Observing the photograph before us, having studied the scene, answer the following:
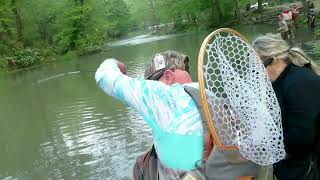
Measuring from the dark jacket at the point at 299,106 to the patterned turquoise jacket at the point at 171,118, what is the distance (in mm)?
815

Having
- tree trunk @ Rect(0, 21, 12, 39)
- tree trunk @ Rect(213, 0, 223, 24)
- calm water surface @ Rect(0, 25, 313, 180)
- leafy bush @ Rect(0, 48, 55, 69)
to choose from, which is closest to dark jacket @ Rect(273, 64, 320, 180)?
calm water surface @ Rect(0, 25, 313, 180)

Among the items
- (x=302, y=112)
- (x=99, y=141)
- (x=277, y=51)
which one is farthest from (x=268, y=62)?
(x=99, y=141)

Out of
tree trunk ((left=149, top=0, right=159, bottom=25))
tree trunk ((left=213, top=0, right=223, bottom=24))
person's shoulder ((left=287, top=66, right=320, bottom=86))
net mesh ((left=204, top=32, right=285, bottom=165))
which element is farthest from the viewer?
tree trunk ((left=149, top=0, right=159, bottom=25))

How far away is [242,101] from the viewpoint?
86.4 inches

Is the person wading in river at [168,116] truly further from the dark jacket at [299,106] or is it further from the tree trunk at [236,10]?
the tree trunk at [236,10]

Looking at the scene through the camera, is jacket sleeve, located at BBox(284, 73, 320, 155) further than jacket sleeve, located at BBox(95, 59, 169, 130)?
Yes

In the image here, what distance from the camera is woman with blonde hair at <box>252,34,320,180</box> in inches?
105

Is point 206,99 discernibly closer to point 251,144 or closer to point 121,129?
point 251,144

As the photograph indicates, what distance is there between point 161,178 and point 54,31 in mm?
48150

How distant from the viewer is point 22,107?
14414mm

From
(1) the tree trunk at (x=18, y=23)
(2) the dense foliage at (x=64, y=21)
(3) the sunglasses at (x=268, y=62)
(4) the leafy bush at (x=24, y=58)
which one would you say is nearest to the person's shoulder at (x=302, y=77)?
(3) the sunglasses at (x=268, y=62)

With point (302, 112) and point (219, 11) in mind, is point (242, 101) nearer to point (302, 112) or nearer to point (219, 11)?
point (302, 112)

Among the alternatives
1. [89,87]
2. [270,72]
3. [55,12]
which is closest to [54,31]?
[55,12]

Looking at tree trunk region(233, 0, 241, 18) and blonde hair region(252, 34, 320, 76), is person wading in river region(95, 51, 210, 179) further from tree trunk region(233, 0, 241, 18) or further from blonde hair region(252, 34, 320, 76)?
tree trunk region(233, 0, 241, 18)
